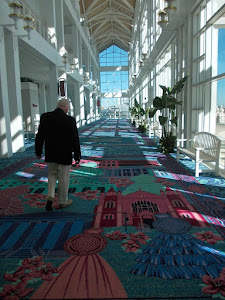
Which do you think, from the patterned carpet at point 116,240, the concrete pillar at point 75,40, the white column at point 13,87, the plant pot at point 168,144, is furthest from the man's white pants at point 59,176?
the concrete pillar at point 75,40

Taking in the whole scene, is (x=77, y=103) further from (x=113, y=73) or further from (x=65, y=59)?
(x=113, y=73)

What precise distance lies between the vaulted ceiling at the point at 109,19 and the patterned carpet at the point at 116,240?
2447 centimetres

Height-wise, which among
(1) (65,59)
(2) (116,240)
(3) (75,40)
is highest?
(3) (75,40)

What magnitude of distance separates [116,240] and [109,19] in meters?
32.8

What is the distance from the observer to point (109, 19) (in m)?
31.3

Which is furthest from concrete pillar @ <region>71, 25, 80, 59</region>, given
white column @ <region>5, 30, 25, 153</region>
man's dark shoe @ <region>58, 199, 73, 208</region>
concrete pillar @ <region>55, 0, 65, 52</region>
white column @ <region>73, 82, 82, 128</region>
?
man's dark shoe @ <region>58, 199, 73, 208</region>

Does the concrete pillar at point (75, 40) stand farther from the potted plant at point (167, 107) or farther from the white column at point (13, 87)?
the potted plant at point (167, 107)

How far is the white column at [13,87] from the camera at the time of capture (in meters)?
8.26

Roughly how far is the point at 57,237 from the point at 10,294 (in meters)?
0.89

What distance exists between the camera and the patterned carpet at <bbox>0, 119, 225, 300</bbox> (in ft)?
6.61

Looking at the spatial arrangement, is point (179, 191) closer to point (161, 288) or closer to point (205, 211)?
point (205, 211)

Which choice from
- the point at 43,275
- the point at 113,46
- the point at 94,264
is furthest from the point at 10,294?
the point at 113,46

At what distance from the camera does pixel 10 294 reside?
1.94 metres

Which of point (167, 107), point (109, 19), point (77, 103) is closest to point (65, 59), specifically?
point (77, 103)
